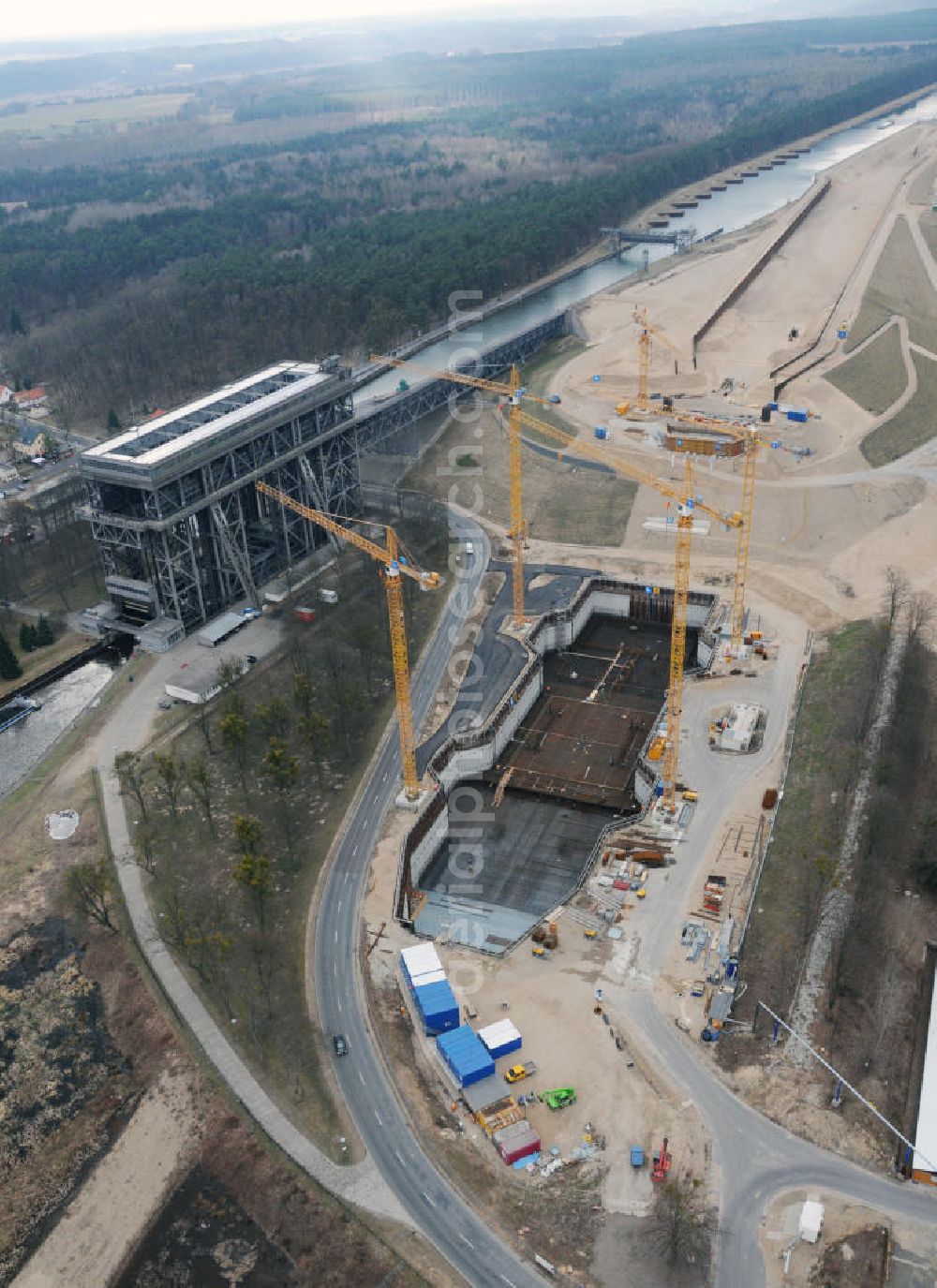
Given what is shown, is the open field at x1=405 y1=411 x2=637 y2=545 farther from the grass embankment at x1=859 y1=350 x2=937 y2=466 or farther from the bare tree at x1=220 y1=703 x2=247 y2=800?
the bare tree at x1=220 y1=703 x2=247 y2=800

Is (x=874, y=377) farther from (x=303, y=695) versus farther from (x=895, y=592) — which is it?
(x=303, y=695)

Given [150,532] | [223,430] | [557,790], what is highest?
[223,430]

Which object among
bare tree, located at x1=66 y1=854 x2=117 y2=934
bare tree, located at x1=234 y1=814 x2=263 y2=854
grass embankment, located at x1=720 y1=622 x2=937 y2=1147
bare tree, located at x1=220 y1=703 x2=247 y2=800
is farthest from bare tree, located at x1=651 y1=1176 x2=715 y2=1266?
bare tree, located at x1=220 y1=703 x2=247 y2=800

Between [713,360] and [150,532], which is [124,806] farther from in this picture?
[713,360]

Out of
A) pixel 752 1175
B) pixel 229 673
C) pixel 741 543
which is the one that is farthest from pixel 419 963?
pixel 741 543

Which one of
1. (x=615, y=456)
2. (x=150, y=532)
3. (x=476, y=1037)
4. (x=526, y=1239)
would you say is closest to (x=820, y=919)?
(x=476, y=1037)

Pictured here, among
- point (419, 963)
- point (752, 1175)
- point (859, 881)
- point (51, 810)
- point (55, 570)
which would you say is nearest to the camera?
point (752, 1175)
